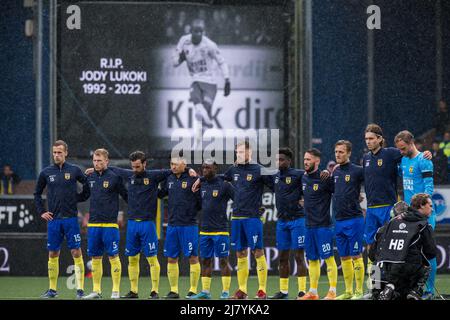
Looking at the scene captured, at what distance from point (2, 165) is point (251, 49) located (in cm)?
916

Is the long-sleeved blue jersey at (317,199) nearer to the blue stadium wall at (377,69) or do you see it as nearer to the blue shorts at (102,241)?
the blue shorts at (102,241)

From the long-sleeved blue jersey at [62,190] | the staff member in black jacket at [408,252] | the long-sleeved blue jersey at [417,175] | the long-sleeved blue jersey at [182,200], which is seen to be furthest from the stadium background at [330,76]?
the staff member in black jacket at [408,252]

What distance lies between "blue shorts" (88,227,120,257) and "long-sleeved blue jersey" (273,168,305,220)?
7.34 ft

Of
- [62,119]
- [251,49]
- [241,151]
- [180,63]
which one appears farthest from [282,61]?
[241,151]

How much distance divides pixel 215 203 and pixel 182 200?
0.45 m

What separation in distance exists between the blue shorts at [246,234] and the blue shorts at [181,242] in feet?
1.81

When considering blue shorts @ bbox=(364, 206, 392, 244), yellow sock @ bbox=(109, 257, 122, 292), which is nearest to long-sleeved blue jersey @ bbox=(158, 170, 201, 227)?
yellow sock @ bbox=(109, 257, 122, 292)

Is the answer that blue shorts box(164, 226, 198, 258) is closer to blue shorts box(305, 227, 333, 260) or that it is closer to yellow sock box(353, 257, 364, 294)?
blue shorts box(305, 227, 333, 260)

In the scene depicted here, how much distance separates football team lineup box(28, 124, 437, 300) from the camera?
45.5 feet

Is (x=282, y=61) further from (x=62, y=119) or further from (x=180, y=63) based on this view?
(x=62, y=119)

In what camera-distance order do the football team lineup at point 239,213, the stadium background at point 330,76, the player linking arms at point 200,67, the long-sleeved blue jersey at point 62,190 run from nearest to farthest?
the football team lineup at point 239,213, the long-sleeved blue jersey at point 62,190, the stadium background at point 330,76, the player linking arms at point 200,67

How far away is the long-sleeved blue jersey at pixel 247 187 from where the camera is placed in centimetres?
1449

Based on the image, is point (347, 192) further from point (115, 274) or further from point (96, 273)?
point (96, 273)
